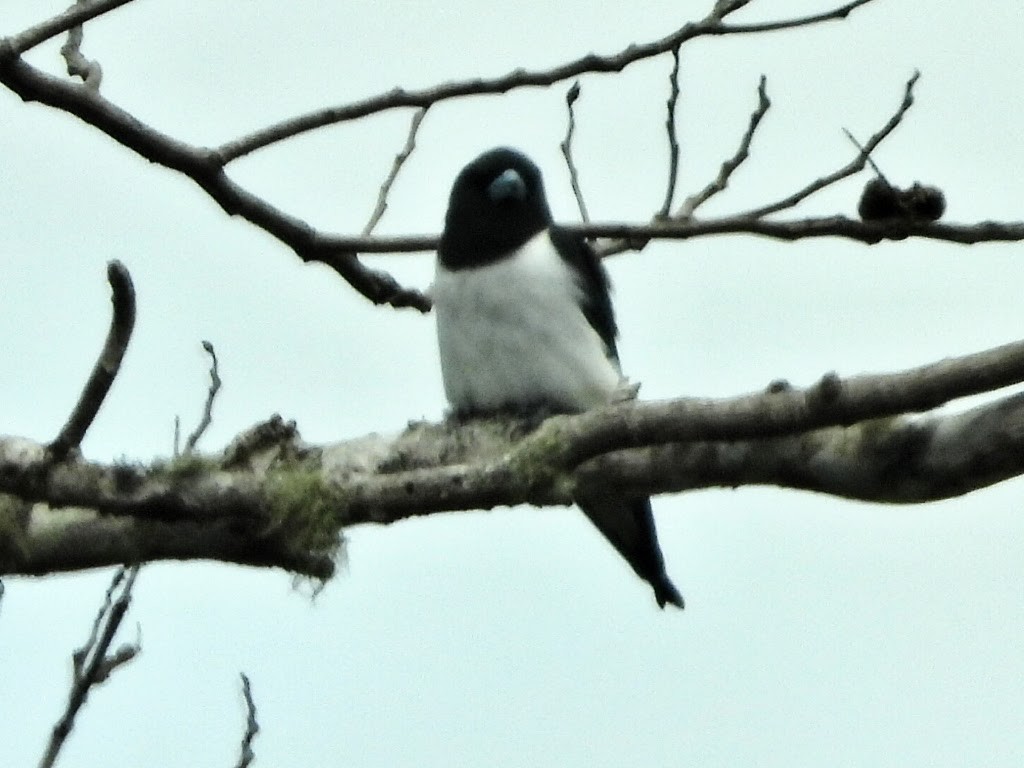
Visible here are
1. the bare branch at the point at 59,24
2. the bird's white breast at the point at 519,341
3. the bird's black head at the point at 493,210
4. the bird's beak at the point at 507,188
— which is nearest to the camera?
the bare branch at the point at 59,24

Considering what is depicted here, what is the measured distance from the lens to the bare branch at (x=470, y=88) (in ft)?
12.7

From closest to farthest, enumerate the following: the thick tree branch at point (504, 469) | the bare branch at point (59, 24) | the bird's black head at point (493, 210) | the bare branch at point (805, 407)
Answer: the bare branch at point (805, 407) → the thick tree branch at point (504, 469) → the bare branch at point (59, 24) → the bird's black head at point (493, 210)

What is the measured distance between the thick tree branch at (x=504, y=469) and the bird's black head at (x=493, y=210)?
4.76 ft

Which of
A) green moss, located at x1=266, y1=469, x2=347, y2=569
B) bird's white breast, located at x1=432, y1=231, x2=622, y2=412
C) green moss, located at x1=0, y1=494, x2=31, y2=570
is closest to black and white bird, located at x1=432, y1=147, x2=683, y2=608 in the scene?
bird's white breast, located at x1=432, y1=231, x2=622, y2=412

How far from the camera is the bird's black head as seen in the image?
5.82m

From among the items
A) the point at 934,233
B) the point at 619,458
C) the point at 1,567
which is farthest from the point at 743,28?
the point at 1,567

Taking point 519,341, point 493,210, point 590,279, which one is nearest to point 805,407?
point 519,341

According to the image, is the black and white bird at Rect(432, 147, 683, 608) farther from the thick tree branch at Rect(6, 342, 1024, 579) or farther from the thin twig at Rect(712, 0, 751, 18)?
the thin twig at Rect(712, 0, 751, 18)

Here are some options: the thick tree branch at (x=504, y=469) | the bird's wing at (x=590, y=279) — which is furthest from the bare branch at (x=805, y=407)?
the bird's wing at (x=590, y=279)

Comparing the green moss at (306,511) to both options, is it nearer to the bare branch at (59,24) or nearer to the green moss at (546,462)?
the green moss at (546,462)

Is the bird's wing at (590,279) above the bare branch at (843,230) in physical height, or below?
above

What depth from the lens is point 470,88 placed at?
3949 millimetres

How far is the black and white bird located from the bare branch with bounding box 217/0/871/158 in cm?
152

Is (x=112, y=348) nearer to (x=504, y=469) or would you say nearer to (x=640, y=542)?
(x=504, y=469)
